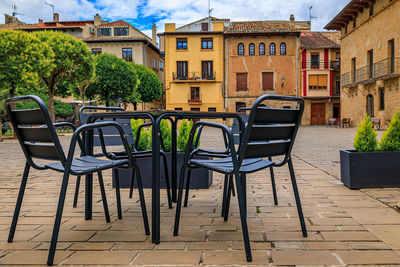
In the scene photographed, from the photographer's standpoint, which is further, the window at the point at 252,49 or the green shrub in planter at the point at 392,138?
the window at the point at 252,49

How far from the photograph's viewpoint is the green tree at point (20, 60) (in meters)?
14.5

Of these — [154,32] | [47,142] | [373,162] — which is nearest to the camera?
[47,142]

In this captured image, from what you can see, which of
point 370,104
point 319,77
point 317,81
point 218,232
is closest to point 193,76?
point 317,81

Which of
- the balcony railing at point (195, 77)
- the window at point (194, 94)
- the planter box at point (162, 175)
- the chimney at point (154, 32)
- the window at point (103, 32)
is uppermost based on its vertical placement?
the chimney at point (154, 32)

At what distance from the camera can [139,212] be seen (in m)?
3.03

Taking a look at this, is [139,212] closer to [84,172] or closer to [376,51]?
[84,172]

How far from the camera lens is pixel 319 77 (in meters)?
33.6

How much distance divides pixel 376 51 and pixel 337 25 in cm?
638

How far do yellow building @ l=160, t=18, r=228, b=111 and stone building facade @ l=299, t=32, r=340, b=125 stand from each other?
7.96 meters

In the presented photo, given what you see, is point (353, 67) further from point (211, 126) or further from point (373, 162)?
point (211, 126)

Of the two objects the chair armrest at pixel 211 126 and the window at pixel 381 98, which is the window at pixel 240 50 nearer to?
the window at pixel 381 98

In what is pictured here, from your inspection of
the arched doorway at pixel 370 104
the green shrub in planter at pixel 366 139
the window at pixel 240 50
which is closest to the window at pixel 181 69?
the window at pixel 240 50

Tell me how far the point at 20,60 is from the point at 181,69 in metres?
20.4

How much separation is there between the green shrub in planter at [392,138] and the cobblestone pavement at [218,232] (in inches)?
18.3
